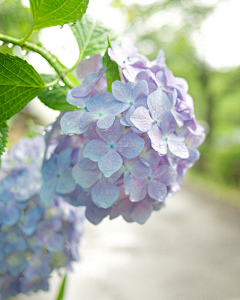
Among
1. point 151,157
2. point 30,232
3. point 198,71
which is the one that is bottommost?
point 30,232

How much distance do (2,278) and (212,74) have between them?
5.74 m

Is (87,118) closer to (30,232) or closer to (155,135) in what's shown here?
(155,135)

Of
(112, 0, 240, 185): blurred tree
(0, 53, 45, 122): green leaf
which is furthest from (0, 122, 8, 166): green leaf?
(112, 0, 240, 185): blurred tree

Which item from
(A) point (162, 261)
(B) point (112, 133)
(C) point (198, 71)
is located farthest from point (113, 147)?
(C) point (198, 71)

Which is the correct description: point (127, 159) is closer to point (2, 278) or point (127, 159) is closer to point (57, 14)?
point (57, 14)

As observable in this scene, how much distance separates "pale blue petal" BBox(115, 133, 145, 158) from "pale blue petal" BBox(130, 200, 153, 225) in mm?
52

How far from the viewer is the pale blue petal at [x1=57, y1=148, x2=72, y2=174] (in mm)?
208

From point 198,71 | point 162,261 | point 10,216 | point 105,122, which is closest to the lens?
point 105,122

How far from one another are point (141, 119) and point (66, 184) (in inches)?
3.1

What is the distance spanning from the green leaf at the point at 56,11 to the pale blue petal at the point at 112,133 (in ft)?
0.24

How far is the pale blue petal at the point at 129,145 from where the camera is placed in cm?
17

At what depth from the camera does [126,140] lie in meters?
0.17

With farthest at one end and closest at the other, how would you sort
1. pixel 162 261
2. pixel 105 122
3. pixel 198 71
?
pixel 198 71 → pixel 162 261 → pixel 105 122

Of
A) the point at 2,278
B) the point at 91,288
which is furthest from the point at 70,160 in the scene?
the point at 91,288
